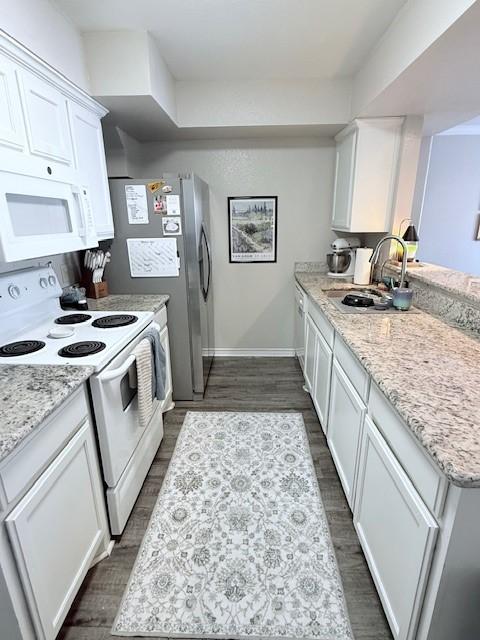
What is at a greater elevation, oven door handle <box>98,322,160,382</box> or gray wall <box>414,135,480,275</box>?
gray wall <box>414,135,480,275</box>

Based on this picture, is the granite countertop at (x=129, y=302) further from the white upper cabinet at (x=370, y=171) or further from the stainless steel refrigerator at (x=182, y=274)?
the white upper cabinet at (x=370, y=171)

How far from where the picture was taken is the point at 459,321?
67.6 inches

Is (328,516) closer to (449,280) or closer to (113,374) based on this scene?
(113,374)

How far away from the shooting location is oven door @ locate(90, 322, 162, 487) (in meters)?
1.36

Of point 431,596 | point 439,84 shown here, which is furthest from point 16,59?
point 431,596

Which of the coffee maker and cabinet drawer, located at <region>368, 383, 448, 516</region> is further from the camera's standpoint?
the coffee maker

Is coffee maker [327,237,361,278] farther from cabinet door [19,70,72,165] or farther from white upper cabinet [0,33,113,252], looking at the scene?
cabinet door [19,70,72,165]

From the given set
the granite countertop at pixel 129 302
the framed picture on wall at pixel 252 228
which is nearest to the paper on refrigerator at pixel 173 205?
the granite countertop at pixel 129 302

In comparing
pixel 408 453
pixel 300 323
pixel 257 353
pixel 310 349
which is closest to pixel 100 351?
pixel 408 453

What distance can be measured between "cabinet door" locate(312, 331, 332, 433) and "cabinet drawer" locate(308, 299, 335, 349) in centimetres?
4

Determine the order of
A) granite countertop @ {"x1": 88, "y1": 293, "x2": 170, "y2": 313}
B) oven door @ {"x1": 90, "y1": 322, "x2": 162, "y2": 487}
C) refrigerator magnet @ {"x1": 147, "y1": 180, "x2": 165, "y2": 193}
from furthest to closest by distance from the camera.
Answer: refrigerator magnet @ {"x1": 147, "y1": 180, "x2": 165, "y2": 193}, granite countertop @ {"x1": 88, "y1": 293, "x2": 170, "y2": 313}, oven door @ {"x1": 90, "y1": 322, "x2": 162, "y2": 487}

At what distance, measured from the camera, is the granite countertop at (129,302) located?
2186mm

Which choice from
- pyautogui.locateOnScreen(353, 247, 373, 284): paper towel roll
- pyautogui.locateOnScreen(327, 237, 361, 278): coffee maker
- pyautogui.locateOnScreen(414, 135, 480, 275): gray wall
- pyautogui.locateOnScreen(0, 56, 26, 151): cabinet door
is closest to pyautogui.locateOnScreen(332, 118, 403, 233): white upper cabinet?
pyautogui.locateOnScreen(353, 247, 373, 284): paper towel roll

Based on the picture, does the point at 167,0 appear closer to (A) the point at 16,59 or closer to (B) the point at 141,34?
(B) the point at 141,34
